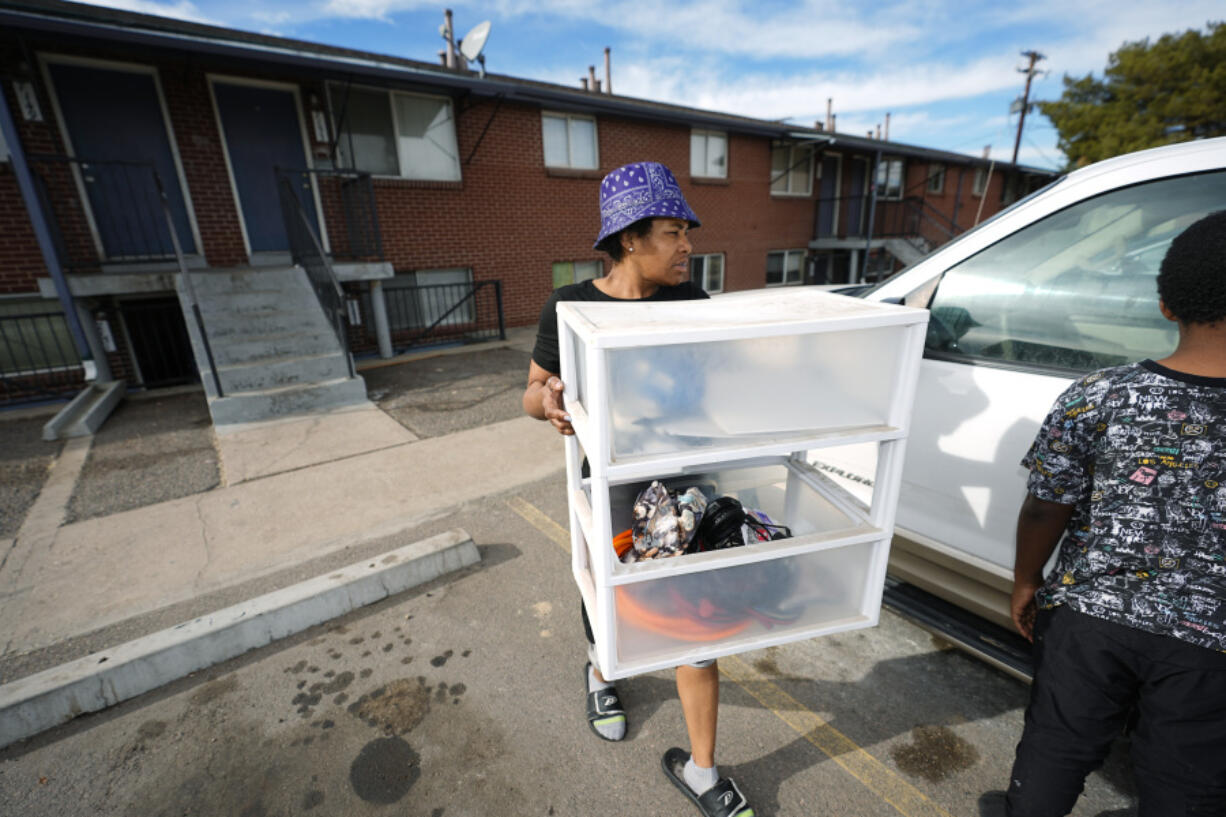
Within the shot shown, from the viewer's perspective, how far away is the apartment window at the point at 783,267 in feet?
52.5

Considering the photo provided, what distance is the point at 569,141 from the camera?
11.1m

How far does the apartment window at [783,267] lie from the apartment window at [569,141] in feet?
21.7

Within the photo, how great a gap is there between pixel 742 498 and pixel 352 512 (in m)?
3.15

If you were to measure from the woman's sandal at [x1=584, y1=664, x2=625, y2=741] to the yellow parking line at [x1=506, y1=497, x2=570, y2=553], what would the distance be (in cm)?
123

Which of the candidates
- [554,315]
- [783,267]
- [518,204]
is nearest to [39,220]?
[518,204]

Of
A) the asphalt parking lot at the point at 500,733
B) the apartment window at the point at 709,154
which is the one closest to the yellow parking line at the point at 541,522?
the asphalt parking lot at the point at 500,733

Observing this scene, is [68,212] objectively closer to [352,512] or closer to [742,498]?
[352,512]

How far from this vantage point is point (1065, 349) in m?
1.83

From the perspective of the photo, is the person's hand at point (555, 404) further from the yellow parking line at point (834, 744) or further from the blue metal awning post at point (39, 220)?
the blue metal awning post at point (39, 220)

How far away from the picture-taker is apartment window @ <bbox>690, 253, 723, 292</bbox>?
14134 millimetres

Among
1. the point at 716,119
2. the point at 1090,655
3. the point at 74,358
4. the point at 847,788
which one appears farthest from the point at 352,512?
the point at 716,119

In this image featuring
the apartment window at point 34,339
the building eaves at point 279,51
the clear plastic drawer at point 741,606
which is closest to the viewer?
the clear plastic drawer at point 741,606

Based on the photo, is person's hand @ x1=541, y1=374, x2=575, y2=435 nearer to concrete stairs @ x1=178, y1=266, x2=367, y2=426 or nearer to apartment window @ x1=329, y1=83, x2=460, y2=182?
concrete stairs @ x1=178, y1=266, x2=367, y2=426

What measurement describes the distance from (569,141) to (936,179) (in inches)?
593
